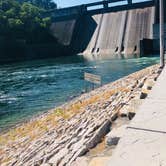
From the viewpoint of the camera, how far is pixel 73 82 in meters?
27.9

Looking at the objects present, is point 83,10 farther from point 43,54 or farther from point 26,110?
point 26,110

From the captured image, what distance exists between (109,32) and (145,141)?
6145cm

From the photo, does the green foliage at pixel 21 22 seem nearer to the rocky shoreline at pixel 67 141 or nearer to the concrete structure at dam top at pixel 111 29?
the concrete structure at dam top at pixel 111 29

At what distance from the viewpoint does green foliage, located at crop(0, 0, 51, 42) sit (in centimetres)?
6506

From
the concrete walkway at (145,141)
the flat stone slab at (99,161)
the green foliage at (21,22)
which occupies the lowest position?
the flat stone slab at (99,161)

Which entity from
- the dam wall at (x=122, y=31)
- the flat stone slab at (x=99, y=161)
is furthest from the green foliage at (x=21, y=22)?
the flat stone slab at (x=99, y=161)

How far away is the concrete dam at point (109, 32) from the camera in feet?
195

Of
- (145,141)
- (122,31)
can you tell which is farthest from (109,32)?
(145,141)

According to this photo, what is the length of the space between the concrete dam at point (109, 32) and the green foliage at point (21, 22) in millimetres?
3237

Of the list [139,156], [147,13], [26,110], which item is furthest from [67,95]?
[147,13]

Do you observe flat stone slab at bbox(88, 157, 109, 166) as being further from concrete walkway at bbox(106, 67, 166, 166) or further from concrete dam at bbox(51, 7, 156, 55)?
concrete dam at bbox(51, 7, 156, 55)

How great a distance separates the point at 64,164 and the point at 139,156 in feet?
6.30

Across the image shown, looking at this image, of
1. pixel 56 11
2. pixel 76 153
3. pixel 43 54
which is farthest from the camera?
pixel 56 11

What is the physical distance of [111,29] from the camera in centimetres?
6444
